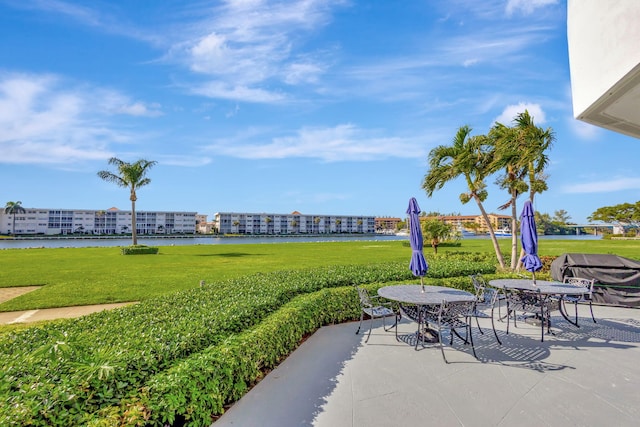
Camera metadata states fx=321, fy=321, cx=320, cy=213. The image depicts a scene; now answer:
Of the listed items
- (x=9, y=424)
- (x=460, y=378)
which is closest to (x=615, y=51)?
(x=460, y=378)

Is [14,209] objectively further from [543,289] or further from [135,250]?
[543,289]

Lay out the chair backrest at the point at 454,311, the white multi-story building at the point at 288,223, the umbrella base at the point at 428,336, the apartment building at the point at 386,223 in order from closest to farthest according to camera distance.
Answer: the chair backrest at the point at 454,311, the umbrella base at the point at 428,336, the white multi-story building at the point at 288,223, the apartment building at the point at 386,223

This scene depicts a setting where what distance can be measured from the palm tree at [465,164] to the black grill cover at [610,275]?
4.76 meters

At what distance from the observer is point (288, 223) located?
148m

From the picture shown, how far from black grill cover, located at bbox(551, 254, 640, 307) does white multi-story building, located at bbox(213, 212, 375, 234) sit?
5230 inches

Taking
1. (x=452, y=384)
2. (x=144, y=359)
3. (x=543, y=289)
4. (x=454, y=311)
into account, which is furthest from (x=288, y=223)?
(x=144, y=359)

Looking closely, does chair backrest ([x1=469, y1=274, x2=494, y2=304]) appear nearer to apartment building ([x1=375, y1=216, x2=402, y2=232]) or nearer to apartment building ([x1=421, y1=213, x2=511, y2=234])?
apartment building ([x1=421, y1=213, x2=511, y2=234])

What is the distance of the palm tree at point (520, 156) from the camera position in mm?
11969

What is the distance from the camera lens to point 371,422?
10.2 ft

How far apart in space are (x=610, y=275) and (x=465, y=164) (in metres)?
6.29

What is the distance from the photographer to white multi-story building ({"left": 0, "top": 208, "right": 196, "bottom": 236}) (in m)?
106

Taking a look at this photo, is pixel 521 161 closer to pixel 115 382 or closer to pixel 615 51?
pixel 615 51

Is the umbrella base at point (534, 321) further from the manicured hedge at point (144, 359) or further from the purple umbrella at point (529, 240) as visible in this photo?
the manicured hedge at point (144, 359)

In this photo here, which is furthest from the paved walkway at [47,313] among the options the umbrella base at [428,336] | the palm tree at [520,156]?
the palm tree at [520,156]
